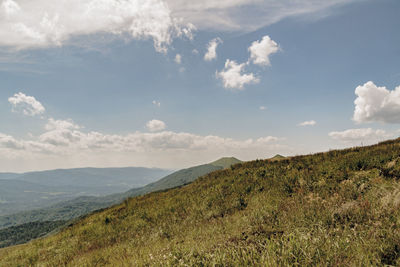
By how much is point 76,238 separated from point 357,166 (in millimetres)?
16295

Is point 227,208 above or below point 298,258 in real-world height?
below

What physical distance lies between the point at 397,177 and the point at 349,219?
4831 millimetres

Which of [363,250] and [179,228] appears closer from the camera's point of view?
[363,250]

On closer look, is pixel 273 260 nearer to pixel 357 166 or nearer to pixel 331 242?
pixel 331 242

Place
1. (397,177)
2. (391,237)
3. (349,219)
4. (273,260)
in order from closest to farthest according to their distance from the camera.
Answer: (273,260), (391,237), (349,219), (397,177)

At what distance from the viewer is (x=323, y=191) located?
8.57 metres

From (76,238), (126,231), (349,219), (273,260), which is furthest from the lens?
(76,238)

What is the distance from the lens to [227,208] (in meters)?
10.4

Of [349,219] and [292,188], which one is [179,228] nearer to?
[292,188]

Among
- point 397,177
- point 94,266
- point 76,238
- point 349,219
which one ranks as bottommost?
point 76,238

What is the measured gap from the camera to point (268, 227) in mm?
5789

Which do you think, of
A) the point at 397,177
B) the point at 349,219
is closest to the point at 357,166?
the point at 397,177

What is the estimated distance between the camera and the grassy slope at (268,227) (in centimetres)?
358

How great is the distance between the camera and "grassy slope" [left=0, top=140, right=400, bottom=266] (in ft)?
11.7
